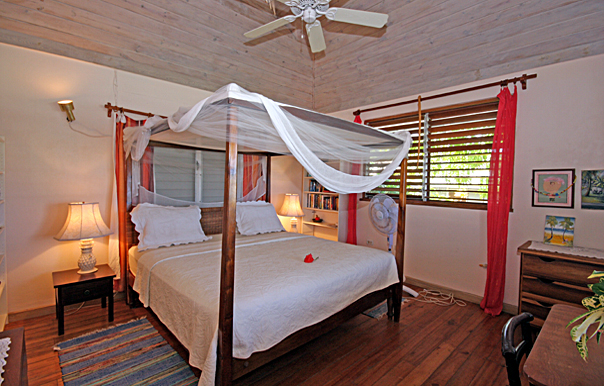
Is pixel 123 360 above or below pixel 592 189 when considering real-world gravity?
below

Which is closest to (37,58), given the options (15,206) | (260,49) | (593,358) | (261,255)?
(15,206)

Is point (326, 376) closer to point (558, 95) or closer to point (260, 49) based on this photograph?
point (558, 95)

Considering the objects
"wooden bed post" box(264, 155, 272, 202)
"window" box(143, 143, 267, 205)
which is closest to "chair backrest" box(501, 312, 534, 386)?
"window" box(143, 143, 267, 205)

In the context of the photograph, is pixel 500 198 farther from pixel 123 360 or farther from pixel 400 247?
pixel 123 360

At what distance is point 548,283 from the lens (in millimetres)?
2381

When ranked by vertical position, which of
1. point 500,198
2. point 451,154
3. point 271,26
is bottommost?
point 500,198

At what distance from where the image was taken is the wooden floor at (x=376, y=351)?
6.37 ft

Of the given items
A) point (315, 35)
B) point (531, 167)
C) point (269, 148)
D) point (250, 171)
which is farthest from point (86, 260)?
point (531, 167)

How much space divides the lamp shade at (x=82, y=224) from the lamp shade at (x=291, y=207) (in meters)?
2.44

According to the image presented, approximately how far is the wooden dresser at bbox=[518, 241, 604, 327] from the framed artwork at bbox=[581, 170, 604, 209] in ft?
2.10

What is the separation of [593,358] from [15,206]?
156 inches

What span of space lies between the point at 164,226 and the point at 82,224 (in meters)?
0.70

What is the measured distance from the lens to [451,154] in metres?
3.43

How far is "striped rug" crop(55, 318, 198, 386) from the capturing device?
1886mm
